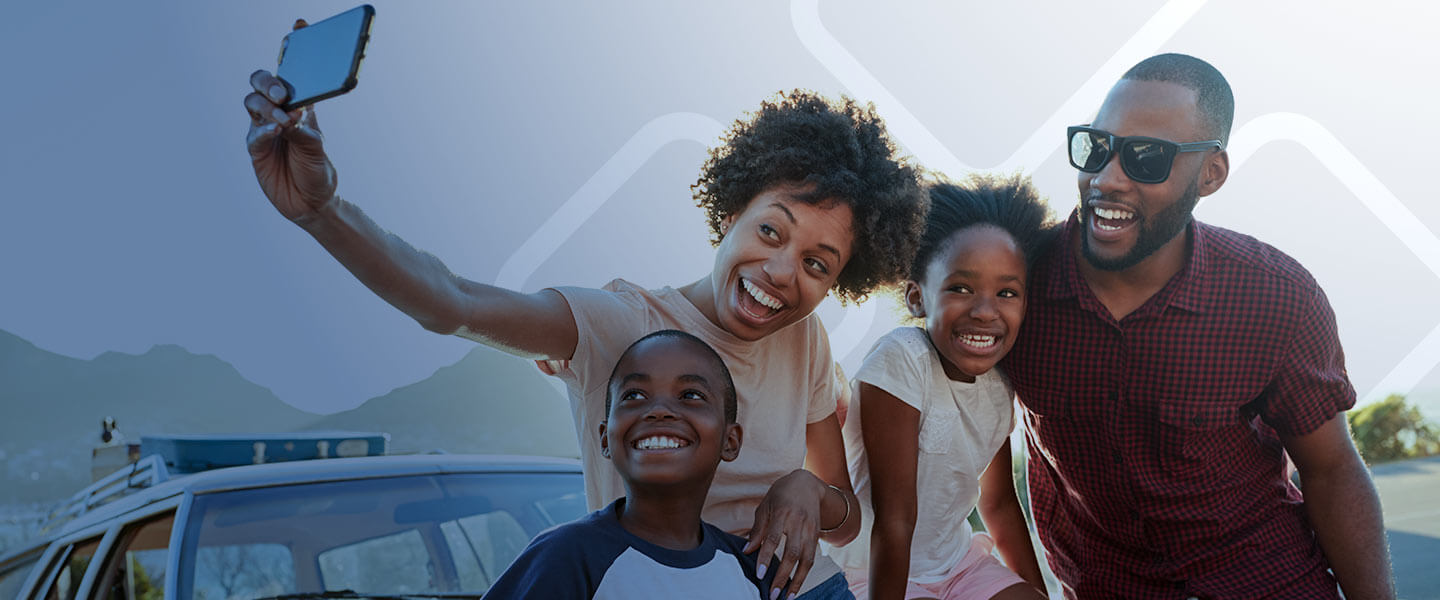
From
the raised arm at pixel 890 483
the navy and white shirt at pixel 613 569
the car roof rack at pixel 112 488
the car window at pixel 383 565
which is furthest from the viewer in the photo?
the car roof rack at pixel 112 488

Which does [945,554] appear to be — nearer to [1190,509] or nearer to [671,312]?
[1190,509]

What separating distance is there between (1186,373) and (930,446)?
760mm

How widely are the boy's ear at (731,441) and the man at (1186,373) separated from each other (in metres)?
1.10

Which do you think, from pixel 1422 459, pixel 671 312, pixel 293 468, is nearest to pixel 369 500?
pixel 293 468

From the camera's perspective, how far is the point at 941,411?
2896 millimetres

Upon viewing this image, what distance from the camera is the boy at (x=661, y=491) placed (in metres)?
2.01

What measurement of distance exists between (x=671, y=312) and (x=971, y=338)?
868 mm

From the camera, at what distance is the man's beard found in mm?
2959

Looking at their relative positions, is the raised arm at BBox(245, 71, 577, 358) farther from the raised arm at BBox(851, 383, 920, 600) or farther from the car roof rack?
the car roof rack

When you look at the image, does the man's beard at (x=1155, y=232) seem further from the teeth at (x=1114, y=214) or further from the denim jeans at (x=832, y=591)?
the denim jeans at (x=832, y=591)

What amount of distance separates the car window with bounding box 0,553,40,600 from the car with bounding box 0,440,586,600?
83cm

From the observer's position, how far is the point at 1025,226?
10.3ft

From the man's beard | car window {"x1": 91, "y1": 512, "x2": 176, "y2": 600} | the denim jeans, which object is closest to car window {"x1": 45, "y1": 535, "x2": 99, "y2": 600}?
car window {"x1": 91, "y1": 512, "x2": 176, "y2": 600}

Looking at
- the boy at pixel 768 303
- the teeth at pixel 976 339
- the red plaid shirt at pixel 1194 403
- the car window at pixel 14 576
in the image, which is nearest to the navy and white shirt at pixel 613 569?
the boy at pixel 768 303
